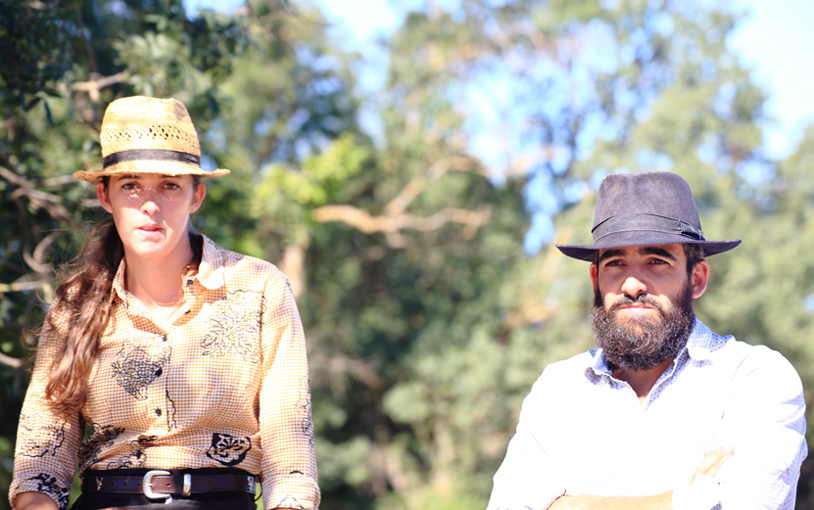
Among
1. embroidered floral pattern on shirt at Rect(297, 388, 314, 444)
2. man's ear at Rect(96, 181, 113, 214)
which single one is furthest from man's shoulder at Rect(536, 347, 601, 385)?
man's ear at Rect(96, 181, 113, 214)

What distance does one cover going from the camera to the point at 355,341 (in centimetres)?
1733

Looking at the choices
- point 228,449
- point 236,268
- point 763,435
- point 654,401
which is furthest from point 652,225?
point 228,449

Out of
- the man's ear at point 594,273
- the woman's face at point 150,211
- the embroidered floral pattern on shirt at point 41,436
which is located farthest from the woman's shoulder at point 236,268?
the man's ear at point 594,273

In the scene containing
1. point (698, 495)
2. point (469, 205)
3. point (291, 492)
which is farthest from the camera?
point (469, 205)

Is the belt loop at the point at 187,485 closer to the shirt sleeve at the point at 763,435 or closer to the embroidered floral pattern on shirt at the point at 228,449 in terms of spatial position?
the embroidered floral pattern on shirt at the point at 228,449

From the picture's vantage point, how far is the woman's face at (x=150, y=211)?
95.6 inches

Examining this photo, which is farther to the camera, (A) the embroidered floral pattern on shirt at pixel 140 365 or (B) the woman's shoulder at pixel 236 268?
(B) the woman's shoulder at pixel 236 268

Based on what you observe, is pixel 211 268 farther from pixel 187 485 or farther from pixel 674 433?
pixel 674 433

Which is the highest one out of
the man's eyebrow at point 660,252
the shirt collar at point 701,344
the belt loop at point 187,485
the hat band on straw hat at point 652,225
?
the hat band on straw hat at point 652,225

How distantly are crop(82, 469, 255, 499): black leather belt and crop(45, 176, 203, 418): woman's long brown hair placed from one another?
25 centimetres

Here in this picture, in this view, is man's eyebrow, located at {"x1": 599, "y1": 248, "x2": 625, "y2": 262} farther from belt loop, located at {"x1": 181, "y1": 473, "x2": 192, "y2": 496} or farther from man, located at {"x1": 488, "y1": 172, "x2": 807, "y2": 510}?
belt loop, located at {"x1": 181, "y1": 473, "x2": 192, "y2": 496}

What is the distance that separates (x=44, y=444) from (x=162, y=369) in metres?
0.43

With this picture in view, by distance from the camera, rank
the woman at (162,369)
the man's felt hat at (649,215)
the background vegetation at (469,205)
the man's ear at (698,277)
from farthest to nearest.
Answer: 1. the background vegetation at (469,205)
2. the man's ear at (698,277)
3. the man's felt hat at (649,215)
4. the woman at (162,369)

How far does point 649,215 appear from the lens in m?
2.48
